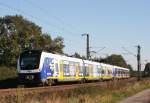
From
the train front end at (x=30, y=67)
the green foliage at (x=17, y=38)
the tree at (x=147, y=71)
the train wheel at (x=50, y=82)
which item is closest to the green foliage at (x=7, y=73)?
the green foliage at (x=17, y=38)

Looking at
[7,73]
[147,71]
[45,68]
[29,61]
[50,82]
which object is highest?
[29,61]

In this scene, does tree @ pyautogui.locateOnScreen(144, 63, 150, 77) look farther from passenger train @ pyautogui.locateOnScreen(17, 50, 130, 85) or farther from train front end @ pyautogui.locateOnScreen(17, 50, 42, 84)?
train front end @ pyautogui.locateOnScreen(17, 50, 42, 84)

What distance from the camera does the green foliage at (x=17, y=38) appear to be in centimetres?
7525

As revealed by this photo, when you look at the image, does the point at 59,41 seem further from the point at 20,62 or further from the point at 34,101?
the point at 34,101

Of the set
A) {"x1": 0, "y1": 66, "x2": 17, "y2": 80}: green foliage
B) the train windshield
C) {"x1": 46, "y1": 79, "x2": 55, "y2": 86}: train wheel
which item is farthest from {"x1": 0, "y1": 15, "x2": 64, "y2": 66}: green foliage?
the train windshield

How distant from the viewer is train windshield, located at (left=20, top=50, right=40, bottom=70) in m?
36.9

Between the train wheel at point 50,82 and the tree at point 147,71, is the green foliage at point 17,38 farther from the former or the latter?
the tree at point 147,71

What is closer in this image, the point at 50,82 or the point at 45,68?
the point at 45,68

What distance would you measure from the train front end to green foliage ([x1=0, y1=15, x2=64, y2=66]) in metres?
35.4

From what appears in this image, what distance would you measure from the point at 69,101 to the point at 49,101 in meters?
1.77

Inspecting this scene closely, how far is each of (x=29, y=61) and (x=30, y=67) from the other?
0.55 m

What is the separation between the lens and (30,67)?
121 ft

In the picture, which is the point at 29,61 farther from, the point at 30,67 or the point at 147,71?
the point at 147,71

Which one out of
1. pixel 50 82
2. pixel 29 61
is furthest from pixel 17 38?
pixel 29 61
